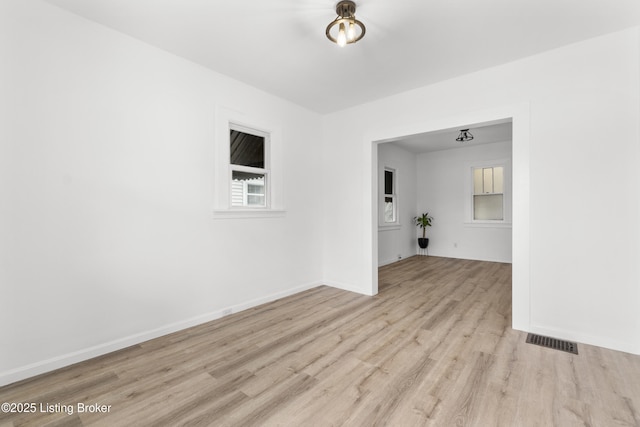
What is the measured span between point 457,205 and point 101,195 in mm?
7232

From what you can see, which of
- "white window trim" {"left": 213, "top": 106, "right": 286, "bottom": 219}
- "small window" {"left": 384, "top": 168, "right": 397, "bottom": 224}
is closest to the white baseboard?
"white window trim" {"left": 213, "top": 106, "right": 286, "bottom": 219}

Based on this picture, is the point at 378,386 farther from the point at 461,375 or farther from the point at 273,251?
the point at 273,251

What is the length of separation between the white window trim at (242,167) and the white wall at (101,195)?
85mm

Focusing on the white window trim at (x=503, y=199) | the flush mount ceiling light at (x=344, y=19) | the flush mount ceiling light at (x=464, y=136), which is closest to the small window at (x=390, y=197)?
the flush mount ceiling light at (x=464, y=136)

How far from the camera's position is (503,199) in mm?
6668

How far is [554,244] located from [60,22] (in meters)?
4.74

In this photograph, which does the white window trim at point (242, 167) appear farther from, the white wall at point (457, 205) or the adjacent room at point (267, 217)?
the white wall at point (457, 205)

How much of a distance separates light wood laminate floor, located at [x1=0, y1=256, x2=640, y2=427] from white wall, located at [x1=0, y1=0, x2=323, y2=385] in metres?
0.32

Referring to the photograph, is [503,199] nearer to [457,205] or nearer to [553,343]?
[457,205]

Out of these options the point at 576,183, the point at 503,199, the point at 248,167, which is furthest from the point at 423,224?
the point at 248,167

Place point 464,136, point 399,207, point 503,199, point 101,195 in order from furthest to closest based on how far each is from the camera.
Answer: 1. point 399,207
2. point 503,199
3. point 464,136
4. point 101,195

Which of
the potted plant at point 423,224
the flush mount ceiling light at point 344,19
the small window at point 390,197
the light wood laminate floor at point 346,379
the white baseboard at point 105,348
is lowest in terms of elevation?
the light wood laminate floor at point 346,379

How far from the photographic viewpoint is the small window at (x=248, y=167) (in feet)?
11.6

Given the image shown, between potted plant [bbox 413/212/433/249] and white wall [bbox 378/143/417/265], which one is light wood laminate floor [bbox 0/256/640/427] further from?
potted plant [bbox 413/212/433/249]
